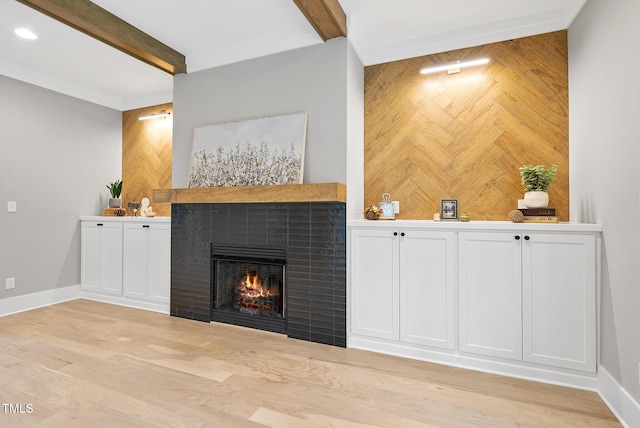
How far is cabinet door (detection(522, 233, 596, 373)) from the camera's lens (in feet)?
6.96

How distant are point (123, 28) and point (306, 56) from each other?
5.29ft

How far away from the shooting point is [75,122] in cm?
422

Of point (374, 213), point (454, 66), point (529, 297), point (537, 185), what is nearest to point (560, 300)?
point (529, 297)

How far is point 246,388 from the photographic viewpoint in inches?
82.1

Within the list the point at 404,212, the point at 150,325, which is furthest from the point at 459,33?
the point at 150,325

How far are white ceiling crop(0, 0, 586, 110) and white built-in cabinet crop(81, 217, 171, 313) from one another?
179 centimetres

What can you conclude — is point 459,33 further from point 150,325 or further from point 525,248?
point 150,325

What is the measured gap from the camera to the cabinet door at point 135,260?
12.3ft

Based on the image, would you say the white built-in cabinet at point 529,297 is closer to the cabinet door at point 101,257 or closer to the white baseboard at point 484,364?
the white baseboard at point 484,364

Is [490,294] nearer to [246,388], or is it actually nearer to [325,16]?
[246,388]

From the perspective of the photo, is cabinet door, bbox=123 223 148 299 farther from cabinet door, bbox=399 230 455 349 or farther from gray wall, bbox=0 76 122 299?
cabinet door, bbox=399 230 455 349

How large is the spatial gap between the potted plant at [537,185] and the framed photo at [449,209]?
1.69 feet

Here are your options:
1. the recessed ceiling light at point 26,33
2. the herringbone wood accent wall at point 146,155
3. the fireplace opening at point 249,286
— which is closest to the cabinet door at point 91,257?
the herringbone wood accent wall at point 146,155

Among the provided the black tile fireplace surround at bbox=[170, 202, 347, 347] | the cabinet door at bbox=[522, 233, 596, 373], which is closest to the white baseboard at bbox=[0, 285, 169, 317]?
the black tile fireplace surround at bbox=[170, 202, 347, 347]
